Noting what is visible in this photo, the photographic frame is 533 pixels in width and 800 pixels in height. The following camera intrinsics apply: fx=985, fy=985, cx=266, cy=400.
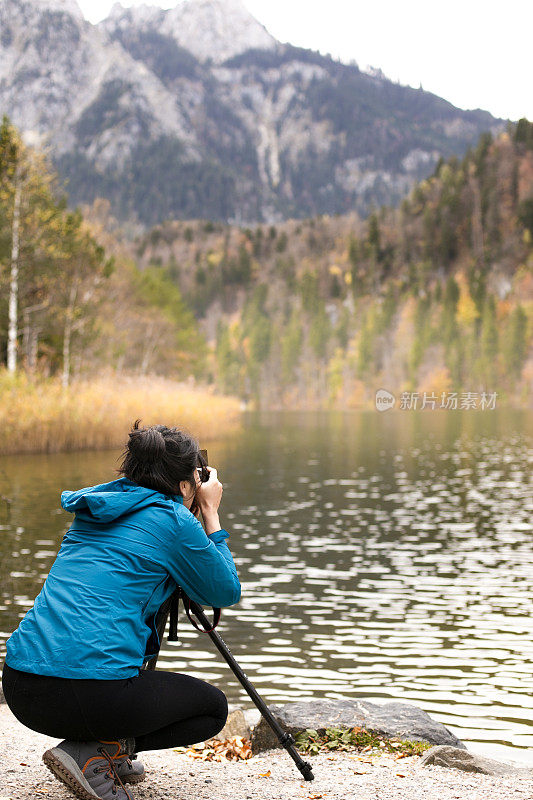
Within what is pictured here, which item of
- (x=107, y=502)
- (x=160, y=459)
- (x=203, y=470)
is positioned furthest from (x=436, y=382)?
(x=107, y=502)

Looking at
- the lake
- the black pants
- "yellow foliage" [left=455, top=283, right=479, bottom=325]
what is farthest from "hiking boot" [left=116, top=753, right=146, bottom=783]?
"yellow foliage" [left=455, top=283, right=479, bottom=325]

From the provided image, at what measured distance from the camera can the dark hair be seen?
13.8 feet

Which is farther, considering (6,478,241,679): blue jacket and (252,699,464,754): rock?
(252,699,464,754): rock

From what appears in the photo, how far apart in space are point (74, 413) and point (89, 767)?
26652mm

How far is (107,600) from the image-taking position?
12.8 ft

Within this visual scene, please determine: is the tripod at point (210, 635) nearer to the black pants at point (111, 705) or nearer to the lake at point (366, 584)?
the black pants at point (111, 705)

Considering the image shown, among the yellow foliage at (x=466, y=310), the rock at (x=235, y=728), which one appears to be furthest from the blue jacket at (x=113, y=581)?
the yellow foliage at (x=466, y=310)

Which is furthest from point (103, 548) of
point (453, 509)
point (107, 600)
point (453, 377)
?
point (453, 377)

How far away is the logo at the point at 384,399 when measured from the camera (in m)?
102

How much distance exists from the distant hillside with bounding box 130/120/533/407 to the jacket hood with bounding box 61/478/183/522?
324 ft

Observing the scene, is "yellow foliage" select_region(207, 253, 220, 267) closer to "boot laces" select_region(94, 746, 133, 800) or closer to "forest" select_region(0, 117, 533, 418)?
"forest" select_region(0, 117, 533, 418)

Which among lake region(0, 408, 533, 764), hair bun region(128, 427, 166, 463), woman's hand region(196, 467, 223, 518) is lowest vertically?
lake region(0, 408, 533, 764)

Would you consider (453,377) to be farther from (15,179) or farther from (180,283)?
(15,179)

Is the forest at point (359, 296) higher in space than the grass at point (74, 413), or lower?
higher
